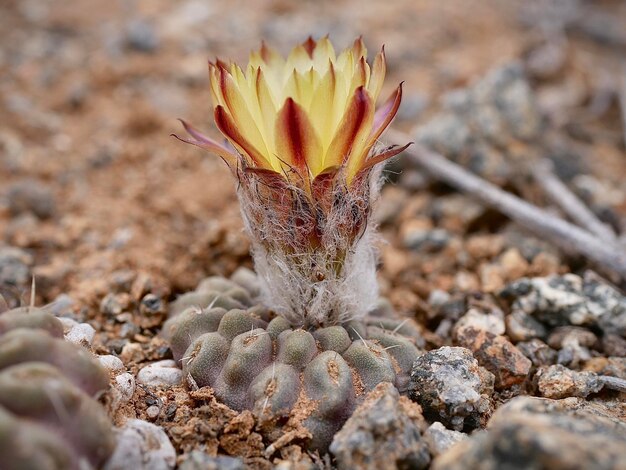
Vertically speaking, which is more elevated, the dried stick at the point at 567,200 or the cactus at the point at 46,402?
the cactus at the point at 46,402

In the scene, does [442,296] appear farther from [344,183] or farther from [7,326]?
[7,326]

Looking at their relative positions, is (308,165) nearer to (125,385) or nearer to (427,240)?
(125,385)

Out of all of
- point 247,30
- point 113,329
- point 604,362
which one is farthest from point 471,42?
point 113,329

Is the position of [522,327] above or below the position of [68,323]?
below

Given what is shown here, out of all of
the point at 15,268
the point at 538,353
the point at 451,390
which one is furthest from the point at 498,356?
the point at 15,268

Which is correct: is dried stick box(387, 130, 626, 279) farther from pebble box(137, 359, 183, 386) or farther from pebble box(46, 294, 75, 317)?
pebble box(46, 294, 75, 317)

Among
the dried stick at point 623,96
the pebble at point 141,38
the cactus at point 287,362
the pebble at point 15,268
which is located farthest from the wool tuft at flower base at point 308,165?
the pebble at point 141,38

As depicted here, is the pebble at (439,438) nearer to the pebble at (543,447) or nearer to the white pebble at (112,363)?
the pebble at (543,447)
